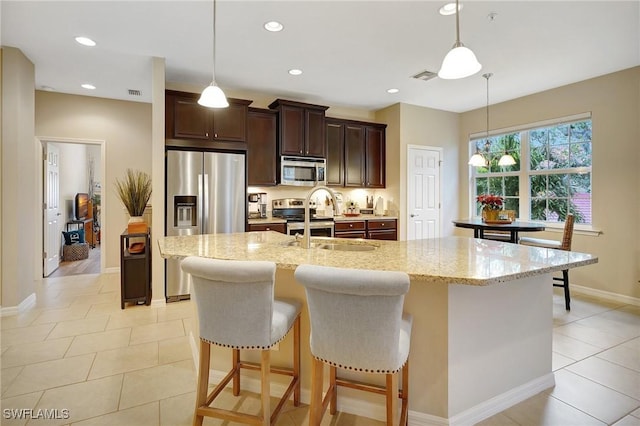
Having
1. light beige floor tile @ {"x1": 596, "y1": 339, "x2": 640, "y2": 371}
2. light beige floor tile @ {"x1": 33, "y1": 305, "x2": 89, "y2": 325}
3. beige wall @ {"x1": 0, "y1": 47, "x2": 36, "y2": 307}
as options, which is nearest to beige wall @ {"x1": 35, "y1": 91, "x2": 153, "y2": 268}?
beige wall @ {"x1": 0, "y1": 47, "x2": 36, "y2": 307}

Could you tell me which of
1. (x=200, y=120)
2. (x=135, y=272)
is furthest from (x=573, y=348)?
(x=200, y=120)

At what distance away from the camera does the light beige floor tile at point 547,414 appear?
5.90ft

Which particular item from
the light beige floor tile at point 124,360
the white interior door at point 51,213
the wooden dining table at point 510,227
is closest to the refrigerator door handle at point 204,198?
the light beige floor tile at point 124,360

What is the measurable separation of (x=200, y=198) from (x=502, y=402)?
3453 millimetres

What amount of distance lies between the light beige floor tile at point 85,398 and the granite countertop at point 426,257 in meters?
0.94

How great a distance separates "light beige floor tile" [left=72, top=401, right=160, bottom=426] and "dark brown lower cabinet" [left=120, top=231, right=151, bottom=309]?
2.02 m

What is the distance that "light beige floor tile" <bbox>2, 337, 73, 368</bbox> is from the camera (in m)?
2.43

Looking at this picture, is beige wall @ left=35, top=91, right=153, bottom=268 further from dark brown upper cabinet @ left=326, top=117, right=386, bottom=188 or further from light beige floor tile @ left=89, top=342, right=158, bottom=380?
light beige floor tile @ left=89, top=342, right=158, bottom=380

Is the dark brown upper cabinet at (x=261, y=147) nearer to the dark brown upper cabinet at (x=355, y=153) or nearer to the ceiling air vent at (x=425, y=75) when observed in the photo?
A: the dark brown upper cabinet at (x=355, y=153)

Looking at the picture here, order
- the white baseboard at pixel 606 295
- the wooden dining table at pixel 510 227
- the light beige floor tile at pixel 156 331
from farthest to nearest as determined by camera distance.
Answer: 1. the white baseboard at pixel 606 295
2. the wooden dining table at pixel 510 227
3. the light beige floor tile at pixel 156 331

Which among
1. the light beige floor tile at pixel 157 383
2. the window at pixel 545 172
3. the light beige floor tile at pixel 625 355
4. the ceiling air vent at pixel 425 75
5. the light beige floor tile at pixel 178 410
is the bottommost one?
the light beige floor tile at pixel 178 410

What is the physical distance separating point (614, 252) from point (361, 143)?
3.61 meters

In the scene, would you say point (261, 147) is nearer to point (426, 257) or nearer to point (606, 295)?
point (426, 257)

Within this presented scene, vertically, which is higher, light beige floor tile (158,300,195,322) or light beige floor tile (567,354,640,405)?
light beige floor tile (158,300,195,322)
